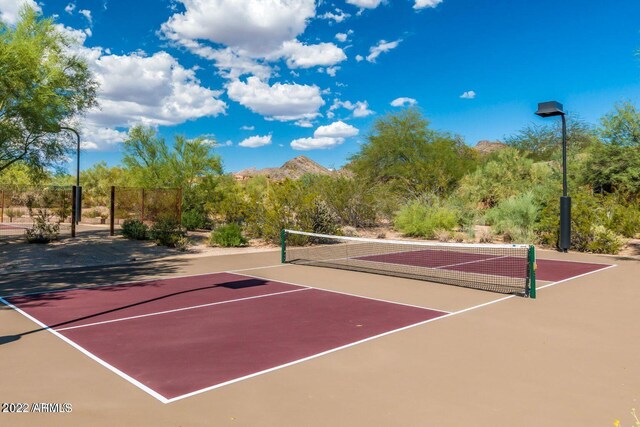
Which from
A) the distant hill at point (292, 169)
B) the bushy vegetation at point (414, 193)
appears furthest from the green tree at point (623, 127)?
the distant hill at point (292, 169)

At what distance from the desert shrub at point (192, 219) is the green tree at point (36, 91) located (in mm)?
7605

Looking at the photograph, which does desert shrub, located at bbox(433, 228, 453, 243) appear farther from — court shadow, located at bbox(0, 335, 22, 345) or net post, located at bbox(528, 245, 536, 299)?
court shadow, located at bbox(0, 335, 22, 345)

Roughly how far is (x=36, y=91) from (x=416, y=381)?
711 inches

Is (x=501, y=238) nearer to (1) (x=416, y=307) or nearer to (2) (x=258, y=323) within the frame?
(1) (x=416, y=307)

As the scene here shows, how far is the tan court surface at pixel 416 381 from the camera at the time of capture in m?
4.36

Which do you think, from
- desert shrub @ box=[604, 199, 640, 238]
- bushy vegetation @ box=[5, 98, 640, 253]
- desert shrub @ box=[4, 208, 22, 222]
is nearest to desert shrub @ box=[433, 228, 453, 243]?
bushy vegetation @ box=[5, 98, 640, 253]

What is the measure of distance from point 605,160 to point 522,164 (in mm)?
10952

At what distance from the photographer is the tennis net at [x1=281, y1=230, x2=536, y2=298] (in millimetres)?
11472

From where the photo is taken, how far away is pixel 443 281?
39.9 feet

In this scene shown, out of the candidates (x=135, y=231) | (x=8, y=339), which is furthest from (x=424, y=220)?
(x=8, y=339)

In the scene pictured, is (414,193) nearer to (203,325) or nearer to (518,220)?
(518,220)

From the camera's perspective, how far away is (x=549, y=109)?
1705 cm

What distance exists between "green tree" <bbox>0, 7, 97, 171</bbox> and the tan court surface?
36.2 feet

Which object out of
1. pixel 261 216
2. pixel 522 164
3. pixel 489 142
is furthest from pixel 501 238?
pixel 489 142
